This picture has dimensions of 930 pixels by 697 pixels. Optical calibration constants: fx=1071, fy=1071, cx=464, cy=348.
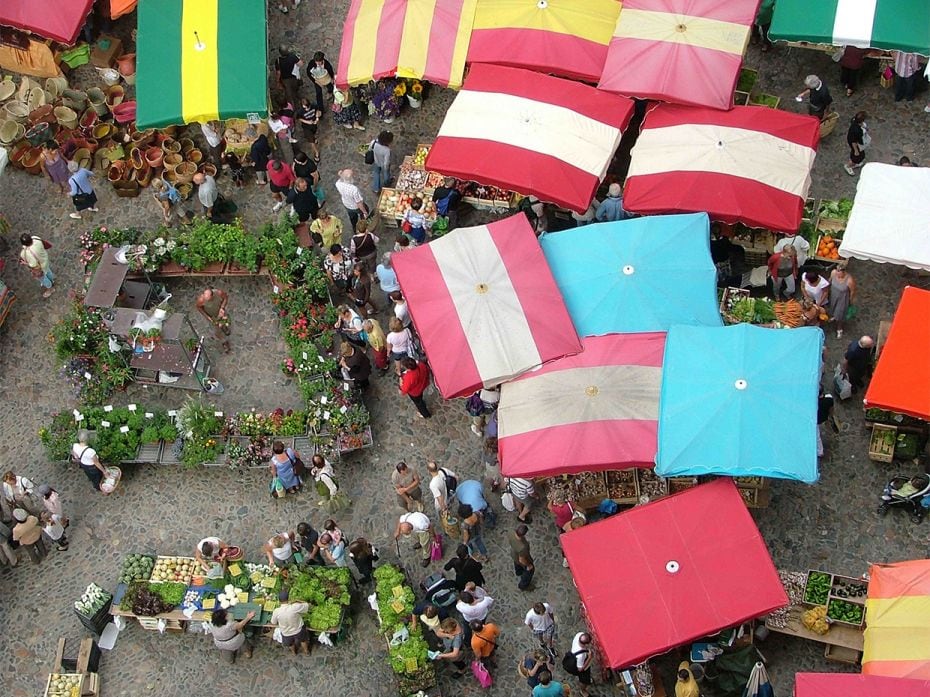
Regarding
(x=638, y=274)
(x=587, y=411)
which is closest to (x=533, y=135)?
(x=638, y=274)

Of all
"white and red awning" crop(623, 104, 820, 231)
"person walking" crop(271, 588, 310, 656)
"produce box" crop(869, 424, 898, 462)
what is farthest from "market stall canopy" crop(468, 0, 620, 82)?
"person walking" crop(271, 588, 310, 656)

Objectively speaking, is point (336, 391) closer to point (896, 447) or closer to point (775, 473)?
point (775, 473)

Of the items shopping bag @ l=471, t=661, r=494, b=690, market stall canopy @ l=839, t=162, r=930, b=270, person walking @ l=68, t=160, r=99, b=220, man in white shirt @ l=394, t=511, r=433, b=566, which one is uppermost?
market stall canopy @ l=839, t=162, r=930, b=270

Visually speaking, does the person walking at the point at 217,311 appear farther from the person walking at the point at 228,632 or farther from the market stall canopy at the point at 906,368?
the market stall canopy at the point at 906,368

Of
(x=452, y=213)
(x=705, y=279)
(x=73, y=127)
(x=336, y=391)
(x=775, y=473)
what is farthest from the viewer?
(x=73, y=127)

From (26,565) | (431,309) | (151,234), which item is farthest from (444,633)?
(151,234)

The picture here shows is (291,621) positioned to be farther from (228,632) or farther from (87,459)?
(87,459)

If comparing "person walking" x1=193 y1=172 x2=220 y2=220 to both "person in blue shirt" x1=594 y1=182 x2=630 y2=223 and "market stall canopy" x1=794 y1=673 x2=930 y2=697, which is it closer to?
"person in blue shirt" x1=594 y1=182 x2=630 y2=223

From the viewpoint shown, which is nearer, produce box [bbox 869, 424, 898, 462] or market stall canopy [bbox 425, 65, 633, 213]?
produce box [bbox 869, 424, 898, 462]
